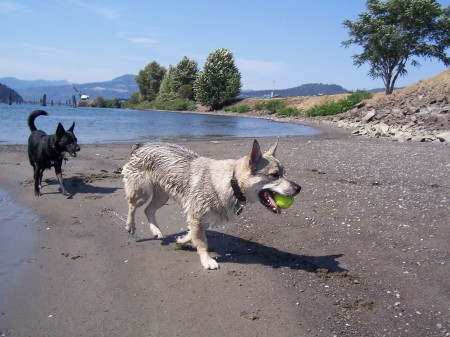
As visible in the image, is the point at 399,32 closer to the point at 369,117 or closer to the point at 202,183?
the point at 369,117

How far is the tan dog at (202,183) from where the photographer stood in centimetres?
558

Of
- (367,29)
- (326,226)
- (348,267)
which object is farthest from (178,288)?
(367,29)

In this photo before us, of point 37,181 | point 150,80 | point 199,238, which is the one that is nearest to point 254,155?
point 199,238

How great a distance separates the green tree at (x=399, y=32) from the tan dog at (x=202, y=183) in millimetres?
50515

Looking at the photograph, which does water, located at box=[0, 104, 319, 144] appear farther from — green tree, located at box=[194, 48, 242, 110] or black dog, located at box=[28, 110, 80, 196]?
green tree, located at box=[194, 48, 242, 110]

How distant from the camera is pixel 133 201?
687cm

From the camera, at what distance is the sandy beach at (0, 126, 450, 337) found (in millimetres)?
4203

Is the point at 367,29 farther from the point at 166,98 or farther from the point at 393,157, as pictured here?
the point at 166,98

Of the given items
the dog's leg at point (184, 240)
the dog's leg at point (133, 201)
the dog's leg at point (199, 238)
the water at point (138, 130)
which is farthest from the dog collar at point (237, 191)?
the water at point (138, 130)

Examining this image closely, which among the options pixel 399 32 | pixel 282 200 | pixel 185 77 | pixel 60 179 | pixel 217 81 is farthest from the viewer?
pixel 185 77

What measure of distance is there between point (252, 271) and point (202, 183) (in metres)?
1.52

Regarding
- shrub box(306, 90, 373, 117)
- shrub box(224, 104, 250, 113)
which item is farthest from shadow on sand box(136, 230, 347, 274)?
shrub box(224, 104, 250, 113)

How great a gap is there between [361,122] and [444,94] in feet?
23.8

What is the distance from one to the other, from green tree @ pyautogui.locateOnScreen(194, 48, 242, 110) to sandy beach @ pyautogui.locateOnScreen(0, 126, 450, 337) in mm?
70595
